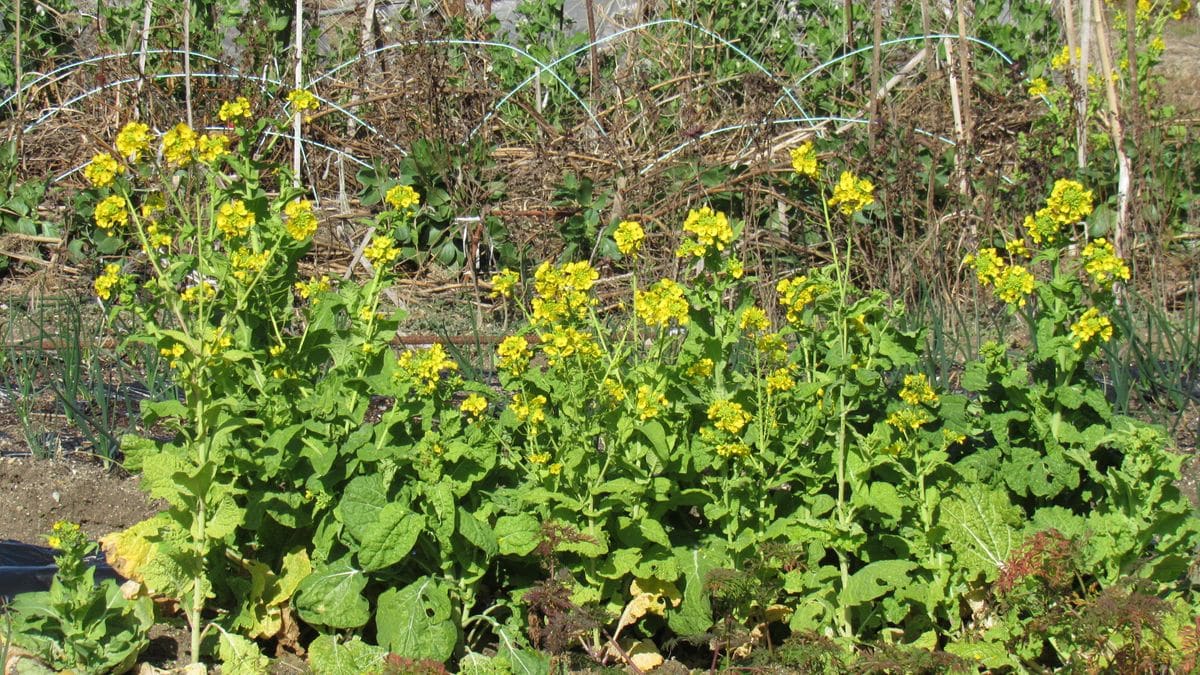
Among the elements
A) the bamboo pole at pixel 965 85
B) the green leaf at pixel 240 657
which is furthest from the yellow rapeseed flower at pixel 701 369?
the bamboo pole at pixel 965 85

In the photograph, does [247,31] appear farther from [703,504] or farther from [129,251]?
[703,504]

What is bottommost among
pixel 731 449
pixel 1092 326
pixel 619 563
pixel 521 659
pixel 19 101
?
pixel 521 659

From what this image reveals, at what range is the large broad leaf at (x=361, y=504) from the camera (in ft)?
A: 8.98

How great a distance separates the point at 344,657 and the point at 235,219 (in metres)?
0.99

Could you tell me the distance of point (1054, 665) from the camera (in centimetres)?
297

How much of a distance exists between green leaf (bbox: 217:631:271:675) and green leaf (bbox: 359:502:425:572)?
374mm

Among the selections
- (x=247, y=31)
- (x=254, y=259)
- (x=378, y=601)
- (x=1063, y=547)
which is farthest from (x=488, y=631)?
(x=247, y=31)

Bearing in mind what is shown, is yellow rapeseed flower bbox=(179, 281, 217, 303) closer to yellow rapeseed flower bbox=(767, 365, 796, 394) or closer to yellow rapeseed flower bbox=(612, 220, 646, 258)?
yellow rapeseed flower bbox=(612, 220, 646, 258)

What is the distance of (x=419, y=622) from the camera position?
9.07 ft

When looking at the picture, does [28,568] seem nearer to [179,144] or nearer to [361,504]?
[361,504]

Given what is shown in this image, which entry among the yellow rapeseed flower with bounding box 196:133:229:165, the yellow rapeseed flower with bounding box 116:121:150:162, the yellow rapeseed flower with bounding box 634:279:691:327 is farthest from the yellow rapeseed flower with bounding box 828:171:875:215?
the yellow rapeseed flower with bounding box 116:121:150:162

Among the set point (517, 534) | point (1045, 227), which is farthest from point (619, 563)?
point (1045, 227)

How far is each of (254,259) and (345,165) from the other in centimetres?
414

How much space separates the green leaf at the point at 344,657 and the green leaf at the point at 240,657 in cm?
11
